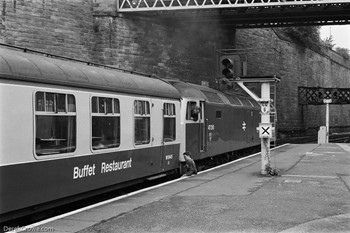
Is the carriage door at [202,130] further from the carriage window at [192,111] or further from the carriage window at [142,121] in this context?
the carriage window at [142,121]

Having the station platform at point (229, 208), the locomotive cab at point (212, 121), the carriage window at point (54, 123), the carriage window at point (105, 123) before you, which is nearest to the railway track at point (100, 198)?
the locomotive cab at point (212, 121)

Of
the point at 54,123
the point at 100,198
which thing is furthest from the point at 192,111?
the point at 54,123

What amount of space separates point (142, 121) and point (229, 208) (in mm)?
3347

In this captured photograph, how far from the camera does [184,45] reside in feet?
117

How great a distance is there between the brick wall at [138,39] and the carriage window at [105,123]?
18.0 metres

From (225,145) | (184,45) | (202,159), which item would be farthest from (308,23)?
(202,159)

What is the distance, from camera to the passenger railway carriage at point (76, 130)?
614 cm

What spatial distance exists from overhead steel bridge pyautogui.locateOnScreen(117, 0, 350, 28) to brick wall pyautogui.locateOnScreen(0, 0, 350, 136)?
3.63 feet

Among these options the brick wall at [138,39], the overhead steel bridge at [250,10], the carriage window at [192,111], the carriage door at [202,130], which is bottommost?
the carriage door at [202,130]

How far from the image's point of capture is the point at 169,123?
11.7 meters

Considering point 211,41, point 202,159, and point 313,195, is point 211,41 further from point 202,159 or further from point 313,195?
point 313,195

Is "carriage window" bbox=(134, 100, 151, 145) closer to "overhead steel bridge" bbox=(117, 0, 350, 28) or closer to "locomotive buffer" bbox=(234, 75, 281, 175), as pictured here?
"locomotive buffer" bbox=(234, 75, 281, 175)

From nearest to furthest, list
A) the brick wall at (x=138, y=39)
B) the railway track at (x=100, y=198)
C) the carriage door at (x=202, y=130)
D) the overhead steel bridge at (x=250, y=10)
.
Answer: the railway track at (x=100, y=198), the carriage door at (x=202, y=130), the brick wall at (x=138, y=39), the overhead steel bridge at (x=250, y=10)

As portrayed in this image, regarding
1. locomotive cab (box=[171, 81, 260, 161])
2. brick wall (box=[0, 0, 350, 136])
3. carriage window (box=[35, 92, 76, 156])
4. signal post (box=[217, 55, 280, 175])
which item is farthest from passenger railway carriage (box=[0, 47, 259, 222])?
brick wall (box=[0, 0, 350, 136])
